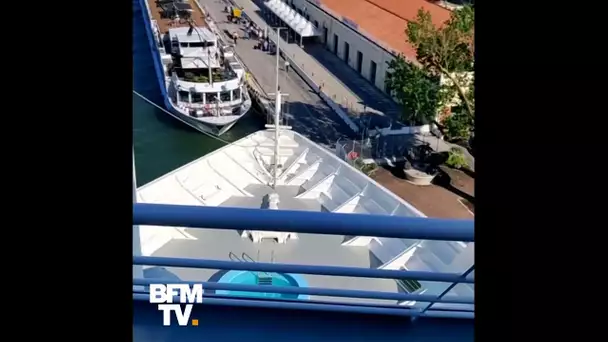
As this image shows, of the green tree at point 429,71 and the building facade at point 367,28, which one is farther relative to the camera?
the building facade at point 367,28

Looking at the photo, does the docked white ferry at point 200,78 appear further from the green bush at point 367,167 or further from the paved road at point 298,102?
the green bush at point 367,167

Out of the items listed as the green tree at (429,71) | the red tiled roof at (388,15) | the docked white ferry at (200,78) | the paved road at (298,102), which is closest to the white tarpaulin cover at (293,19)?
the red tiled roof at (388,15)

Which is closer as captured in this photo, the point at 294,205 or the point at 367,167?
the point at 294,205

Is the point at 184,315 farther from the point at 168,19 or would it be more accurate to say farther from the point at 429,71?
the point at 168,19

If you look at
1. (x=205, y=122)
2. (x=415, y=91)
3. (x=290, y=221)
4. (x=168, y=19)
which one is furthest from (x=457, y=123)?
(x=168, y=19)

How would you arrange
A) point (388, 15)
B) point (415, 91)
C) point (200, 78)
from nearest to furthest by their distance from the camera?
point (415, 91)
point (200, 78)
point (388, 15)

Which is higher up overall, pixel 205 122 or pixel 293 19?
pixel 293 19
